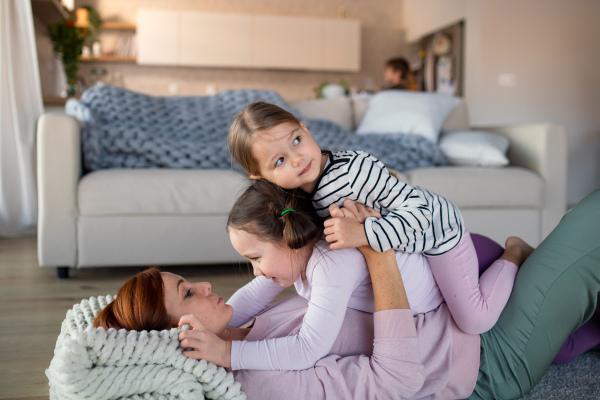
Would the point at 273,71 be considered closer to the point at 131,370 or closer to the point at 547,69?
the point at 547,69

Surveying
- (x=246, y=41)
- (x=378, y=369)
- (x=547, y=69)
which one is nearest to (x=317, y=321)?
(x=378, y=369)

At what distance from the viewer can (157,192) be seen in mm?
2381

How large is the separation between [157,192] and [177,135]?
553mm

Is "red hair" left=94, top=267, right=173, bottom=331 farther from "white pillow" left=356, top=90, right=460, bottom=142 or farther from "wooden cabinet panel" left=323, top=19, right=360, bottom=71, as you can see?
"wooden cabinet panel" left=323, top=19, right=360, bottom=71

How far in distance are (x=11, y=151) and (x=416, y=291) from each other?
266 centimetres

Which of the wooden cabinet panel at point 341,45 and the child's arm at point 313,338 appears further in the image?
the wooden cabinet panel at point 341,45

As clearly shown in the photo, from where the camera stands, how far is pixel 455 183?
2.61 meters

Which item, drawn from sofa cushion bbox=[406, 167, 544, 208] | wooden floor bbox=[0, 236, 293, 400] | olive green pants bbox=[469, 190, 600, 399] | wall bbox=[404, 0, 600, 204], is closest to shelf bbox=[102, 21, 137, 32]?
wooden floor bbox=[0, 236, 293, 400]

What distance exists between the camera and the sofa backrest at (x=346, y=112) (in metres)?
3.35

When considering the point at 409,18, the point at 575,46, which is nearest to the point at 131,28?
the point at 409,18

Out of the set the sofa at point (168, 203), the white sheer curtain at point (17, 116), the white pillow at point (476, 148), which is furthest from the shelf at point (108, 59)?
the white pillow at point (476, 148)

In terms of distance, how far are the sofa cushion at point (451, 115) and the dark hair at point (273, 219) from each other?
247 centimetres

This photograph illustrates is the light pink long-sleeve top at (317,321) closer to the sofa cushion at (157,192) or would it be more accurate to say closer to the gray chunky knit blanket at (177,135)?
the sofa cushion at (157,192)

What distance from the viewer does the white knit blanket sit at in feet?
2.86
